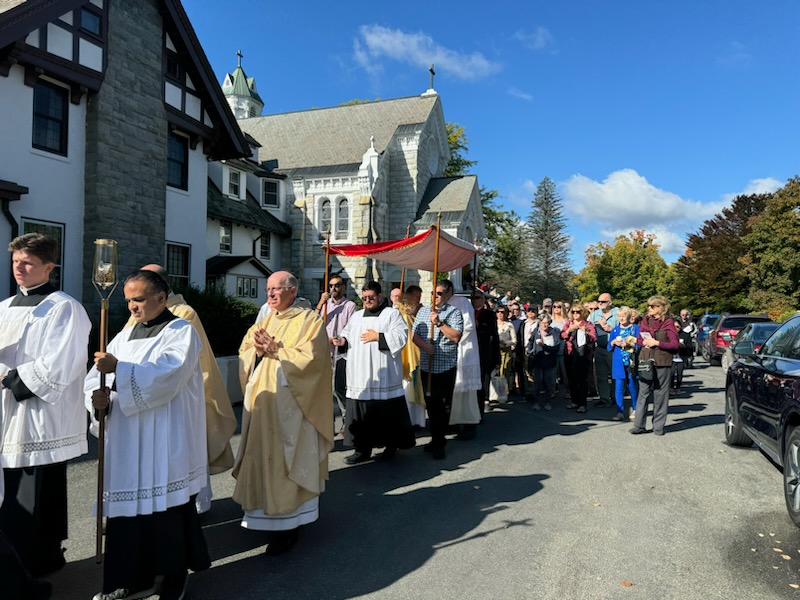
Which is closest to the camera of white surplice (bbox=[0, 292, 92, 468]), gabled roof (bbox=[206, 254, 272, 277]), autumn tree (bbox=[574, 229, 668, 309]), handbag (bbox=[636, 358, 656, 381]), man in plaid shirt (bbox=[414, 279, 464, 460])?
white surplice (bbox=[0, 292, 92, 468])

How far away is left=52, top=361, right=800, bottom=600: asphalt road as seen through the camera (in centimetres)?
374

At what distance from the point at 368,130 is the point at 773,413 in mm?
30720

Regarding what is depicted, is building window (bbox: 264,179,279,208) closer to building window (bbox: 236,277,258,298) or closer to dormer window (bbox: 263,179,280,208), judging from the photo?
dormer window (bbox: 263,179,280,208)

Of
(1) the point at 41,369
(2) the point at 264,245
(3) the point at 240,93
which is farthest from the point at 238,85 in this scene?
(1) the point at 41,369

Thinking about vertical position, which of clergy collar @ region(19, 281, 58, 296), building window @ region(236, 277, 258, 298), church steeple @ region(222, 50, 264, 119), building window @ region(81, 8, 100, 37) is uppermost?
church steeple @ region(222, 50, 264, 119)

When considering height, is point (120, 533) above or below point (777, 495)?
above

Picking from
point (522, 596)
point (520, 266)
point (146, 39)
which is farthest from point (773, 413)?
point (520, 266)

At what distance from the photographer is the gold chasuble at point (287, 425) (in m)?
4.21

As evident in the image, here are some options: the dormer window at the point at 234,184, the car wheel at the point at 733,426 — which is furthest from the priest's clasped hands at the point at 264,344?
the dormer window at the point at 234,184

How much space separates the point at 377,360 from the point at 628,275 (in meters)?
68.9

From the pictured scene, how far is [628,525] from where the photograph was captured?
4.81 metres

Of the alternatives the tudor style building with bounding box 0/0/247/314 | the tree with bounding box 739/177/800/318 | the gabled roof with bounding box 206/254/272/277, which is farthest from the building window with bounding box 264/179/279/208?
the tree with bounding box 739/177/800/318

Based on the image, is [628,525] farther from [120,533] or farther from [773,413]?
[120,533]

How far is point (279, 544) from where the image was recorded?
4.23 m
